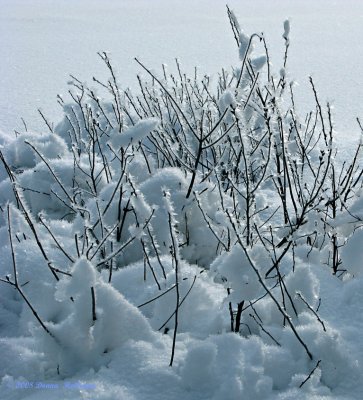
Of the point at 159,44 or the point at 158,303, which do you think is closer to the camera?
the point at 158,303

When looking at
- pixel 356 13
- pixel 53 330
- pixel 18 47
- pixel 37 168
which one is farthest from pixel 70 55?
pixel 53 330

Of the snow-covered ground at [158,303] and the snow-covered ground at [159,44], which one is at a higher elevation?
the snow-covered ground at [159,44]

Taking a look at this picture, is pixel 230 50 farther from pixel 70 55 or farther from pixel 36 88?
pixel 36 88

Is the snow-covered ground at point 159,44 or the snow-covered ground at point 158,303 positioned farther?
the snow-covered ground at point 159,44

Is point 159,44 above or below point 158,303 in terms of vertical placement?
above

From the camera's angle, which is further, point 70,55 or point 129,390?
point 70,55

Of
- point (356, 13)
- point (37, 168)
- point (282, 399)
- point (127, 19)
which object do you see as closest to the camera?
point (282, 399)

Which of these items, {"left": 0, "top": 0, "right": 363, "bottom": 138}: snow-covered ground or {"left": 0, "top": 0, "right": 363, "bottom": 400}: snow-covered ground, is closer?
{"left": 0, "top": 0, "right": 363, "bottom": 400}: snow-covered ground

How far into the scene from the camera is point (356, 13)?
11.2 metres

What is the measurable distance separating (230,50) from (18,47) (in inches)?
171

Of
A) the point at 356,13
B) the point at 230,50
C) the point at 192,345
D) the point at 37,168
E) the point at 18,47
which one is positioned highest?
the point at 356,13

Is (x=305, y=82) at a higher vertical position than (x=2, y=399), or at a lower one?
higher

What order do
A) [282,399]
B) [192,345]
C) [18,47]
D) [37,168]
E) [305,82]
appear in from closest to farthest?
[282,399]
[192,345]
[37,168]
[305,82]
[18,47]

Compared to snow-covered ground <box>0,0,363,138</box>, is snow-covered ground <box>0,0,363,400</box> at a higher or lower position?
lower
